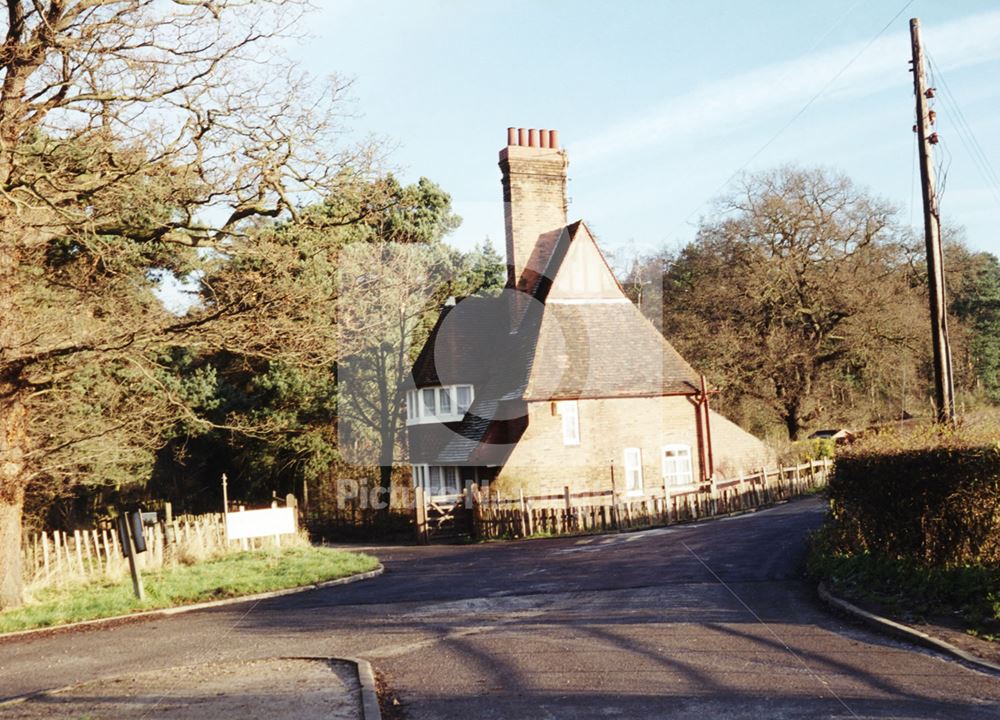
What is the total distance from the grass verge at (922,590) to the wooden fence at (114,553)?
1573 cm

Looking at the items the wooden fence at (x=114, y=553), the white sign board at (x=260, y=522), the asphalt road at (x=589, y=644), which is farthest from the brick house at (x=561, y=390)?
the asphalt road at (x=589, y=644)

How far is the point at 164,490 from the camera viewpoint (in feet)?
148

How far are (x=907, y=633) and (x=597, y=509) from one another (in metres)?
18.8

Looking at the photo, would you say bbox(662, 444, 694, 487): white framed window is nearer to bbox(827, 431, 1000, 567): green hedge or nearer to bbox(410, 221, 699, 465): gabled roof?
bbox(410, 221, 699, 465): gabled roof

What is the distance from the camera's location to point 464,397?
38125 millimetres

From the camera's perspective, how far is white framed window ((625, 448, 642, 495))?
3394cm

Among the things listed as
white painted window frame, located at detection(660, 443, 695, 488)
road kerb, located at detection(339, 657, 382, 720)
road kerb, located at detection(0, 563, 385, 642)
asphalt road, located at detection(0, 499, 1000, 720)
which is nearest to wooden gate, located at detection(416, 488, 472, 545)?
white painted window frame, located at detection(660, 443, 695, 488)

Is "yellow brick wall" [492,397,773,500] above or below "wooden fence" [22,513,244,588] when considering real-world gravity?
above

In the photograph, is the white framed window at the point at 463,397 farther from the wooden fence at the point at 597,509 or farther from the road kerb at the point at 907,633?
the road kerb at the point at 907,633

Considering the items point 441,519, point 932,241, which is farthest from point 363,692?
point 441,519

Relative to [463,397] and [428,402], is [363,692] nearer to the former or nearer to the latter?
[463,397]

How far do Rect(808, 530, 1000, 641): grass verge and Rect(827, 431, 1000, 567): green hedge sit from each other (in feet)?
0.84

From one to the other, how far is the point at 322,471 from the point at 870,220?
3276 centimetres

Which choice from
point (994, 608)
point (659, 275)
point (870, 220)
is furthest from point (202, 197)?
point (659, 275)
